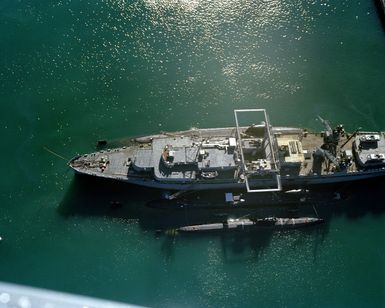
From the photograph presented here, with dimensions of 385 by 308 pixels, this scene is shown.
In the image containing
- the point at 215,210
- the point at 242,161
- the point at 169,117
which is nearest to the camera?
the point at 242,161

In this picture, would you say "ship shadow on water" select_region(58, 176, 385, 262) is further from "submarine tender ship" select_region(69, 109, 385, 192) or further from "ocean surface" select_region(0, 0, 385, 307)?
"submarine tender ship" select_region(69, 109, 385, 192)

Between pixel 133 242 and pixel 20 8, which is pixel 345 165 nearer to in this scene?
pixel 133 242

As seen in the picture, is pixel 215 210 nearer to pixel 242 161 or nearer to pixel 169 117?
pixel 242 161

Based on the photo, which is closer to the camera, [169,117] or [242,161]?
[242,161]

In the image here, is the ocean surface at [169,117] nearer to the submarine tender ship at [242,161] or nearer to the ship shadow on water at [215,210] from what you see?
the ship shadow on water at [215,210]

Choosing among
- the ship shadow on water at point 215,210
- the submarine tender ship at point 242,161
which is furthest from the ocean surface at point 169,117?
the submarine tender ship at point 242,161

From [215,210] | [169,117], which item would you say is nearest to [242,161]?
[215,210]

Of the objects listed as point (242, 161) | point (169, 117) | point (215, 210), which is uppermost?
point (169, 117)
